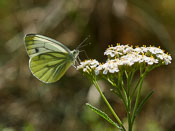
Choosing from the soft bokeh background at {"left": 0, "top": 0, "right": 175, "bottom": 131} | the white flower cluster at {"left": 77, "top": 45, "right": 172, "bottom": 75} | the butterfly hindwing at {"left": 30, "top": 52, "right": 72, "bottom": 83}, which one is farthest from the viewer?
the soft bokeh background at {"left": 0, "top": 0, "right": 175, "bottom": 131}

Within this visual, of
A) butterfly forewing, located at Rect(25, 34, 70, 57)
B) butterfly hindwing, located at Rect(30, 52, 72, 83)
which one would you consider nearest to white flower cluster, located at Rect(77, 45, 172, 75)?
butterfly hindwing, located at Rect(30, 52, 72, 83)

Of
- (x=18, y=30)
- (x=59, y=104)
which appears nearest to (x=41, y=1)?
(x=18, y=30)

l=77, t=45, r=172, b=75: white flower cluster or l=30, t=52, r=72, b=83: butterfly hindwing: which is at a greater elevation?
l=30, t=52, r=72, b=83: butterfly hindwing

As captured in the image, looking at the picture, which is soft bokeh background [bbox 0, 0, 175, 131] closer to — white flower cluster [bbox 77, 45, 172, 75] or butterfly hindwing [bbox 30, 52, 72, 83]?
butterfly hindwing [bbox 30, 52, 72, 83]

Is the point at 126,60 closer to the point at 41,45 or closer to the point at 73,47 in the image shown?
the point at 41,45

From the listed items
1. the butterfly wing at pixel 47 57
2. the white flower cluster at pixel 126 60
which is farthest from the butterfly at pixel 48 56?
the white flower cluster at pixel 126 60

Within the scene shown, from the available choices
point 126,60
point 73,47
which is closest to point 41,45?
point 126,60

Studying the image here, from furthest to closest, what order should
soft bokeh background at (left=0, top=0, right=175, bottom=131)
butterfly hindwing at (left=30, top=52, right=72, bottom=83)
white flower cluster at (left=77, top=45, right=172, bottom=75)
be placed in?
soft bokeh background at (left=0, top=0, right=175, bottom=131) < butterfly hindwing at (left=30, top=52, right=72, bottom=83) < white flower cluster at (left=77, top=45, right=172, bottom=75)
